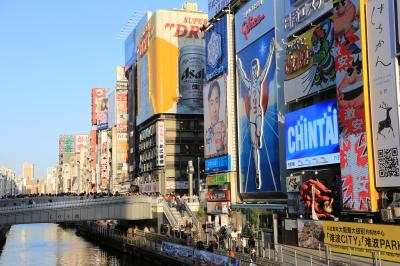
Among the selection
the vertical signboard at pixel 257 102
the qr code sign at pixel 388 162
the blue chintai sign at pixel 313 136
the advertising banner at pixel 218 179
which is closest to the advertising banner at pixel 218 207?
the advertising banner at pixel 218 179

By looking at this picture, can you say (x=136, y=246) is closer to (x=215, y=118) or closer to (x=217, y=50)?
(x=215, y=118)

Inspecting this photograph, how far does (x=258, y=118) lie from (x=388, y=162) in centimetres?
2867

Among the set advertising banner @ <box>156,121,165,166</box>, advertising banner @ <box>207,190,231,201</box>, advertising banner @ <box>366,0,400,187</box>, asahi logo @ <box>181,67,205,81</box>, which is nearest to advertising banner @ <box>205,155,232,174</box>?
advertising banner @ <box>207,190,231,201</box>

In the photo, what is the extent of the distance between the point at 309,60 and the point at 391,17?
14314 mm

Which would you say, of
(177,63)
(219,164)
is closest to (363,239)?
(219,164)

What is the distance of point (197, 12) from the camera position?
112 m

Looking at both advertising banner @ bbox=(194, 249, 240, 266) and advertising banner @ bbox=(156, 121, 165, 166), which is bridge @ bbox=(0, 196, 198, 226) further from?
advertising banner @ bbox=(156, 121, 165, 166)

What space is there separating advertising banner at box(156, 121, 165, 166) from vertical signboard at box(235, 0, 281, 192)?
38.9m

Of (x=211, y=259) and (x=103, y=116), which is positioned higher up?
(x=103, y=116)

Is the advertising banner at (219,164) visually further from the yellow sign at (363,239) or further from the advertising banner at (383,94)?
the advertising banner at (383,94)

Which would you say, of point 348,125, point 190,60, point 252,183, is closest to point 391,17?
point 348,125

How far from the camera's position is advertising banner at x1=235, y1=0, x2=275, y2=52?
62.3 meters

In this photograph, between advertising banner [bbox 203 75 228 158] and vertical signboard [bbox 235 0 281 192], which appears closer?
vertical signboard [bbox 235 0 281 192]

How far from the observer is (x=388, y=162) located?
118 feet
